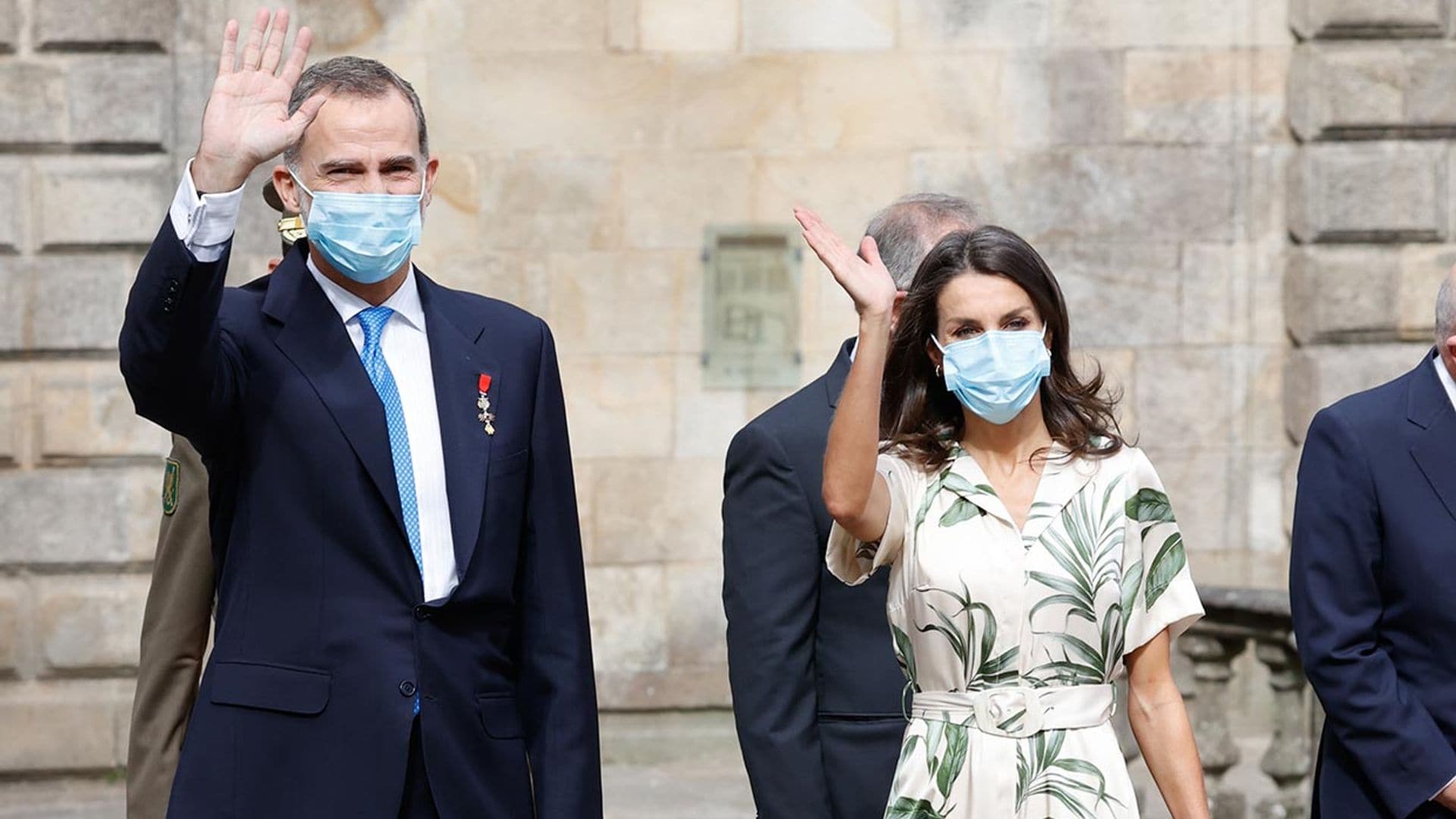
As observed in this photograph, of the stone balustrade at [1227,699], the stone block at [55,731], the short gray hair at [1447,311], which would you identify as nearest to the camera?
the short gray hair at [1447,311]

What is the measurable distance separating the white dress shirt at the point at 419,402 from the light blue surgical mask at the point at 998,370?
86 cm

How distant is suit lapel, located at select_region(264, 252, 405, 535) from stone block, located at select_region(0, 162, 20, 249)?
4768 millimetres

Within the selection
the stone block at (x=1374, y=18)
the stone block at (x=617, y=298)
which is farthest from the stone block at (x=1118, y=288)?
the stone block at (x=617, y=298)

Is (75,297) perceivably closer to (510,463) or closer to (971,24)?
(971,24)

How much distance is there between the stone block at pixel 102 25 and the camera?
771 centimetres

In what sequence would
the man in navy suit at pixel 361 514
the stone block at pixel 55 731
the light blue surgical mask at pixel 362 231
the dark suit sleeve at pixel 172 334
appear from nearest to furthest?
the dark suit sleeve at pixel 172 334 < the man in navy suit at pixel 361 514 < the light blue surgical mask at pixel 362 231 < the stone block at pixel 55 731

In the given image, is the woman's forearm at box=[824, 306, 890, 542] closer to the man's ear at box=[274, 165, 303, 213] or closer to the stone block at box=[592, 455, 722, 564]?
the man's ear at box=[274, 165, 303, 213]

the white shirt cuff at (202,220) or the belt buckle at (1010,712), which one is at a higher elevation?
the white shirt cuff at (202,220)

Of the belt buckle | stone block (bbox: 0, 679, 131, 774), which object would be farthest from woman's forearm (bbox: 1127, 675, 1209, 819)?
stone block (bbox: 0, 679, 131, 774)

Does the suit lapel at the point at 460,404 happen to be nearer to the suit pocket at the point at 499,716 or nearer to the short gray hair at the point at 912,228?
the suit pocket at the point at 499,716

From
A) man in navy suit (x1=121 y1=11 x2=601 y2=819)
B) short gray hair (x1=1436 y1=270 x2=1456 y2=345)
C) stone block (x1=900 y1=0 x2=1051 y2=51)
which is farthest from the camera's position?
stone block (x1=900 y1=0 x2=1051 y2=51)

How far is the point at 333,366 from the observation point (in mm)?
3264

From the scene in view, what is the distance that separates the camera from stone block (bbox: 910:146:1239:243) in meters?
7.94

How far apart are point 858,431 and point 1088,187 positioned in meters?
4.96
